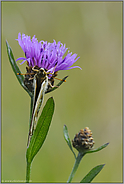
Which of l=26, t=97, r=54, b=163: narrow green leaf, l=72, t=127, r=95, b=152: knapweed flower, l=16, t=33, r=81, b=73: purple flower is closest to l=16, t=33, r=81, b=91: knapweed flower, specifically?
l=16, t=33, r=81, b=73: purple flower

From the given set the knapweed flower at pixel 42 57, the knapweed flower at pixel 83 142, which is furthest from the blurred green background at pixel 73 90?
the knapweed flower at pixel 42 57

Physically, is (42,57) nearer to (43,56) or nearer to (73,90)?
(43,56)

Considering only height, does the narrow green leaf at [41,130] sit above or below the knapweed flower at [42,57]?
below

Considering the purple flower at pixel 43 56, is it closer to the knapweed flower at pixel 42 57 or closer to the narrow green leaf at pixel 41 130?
the knapweed flower at pixel 42 57

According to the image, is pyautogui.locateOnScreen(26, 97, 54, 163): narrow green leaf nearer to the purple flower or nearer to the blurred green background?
the purple flower

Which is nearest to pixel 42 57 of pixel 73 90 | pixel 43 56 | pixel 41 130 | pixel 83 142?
pixel 43 56
